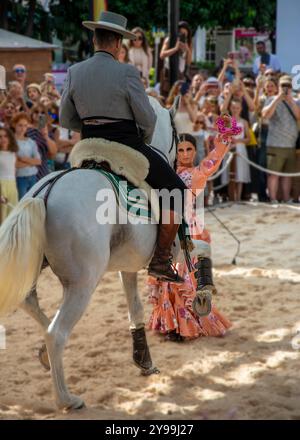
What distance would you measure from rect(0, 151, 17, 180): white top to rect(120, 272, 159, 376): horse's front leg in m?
4.25

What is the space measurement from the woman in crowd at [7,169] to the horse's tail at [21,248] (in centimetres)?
482

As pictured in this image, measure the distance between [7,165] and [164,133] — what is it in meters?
4.33

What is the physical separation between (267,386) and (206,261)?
103 centimetres

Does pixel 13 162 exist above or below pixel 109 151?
below

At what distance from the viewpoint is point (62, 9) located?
28.2 m

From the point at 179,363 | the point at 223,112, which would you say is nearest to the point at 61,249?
the point at 179,363

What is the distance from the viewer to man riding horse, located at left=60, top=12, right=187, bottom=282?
452cm

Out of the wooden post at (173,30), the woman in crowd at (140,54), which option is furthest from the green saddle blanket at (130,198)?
the woman in crowd at (140,54)

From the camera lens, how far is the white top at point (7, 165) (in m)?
9.09

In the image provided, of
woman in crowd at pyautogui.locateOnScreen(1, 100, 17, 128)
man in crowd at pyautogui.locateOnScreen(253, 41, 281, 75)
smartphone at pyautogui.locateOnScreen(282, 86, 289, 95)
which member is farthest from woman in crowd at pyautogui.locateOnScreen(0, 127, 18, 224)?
man in crowd at pyautogui.locateOnScreen(253, 41, 281, 75)

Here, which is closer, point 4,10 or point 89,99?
point 89,99

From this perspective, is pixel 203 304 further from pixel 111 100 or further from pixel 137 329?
pixel 111 100
